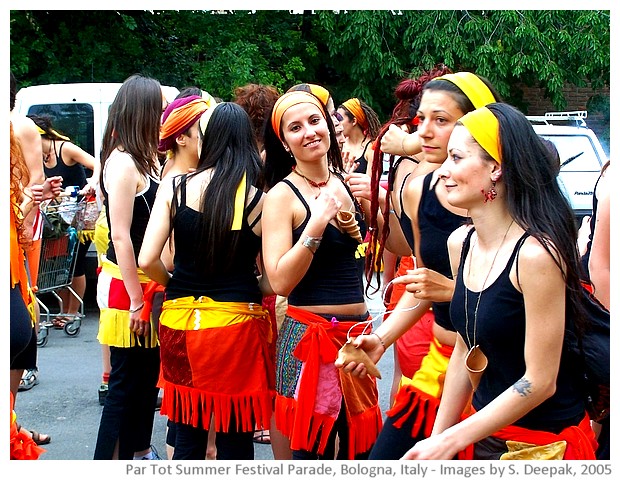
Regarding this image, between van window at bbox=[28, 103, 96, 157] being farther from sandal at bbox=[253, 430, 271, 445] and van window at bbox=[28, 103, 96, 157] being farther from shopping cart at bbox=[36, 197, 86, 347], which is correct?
sandal at bbox=[253, 430, 271, 445]

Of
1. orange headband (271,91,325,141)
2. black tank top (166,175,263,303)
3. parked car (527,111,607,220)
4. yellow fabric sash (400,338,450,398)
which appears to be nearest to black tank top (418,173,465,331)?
yellow fabric sash (400,338,450,398)

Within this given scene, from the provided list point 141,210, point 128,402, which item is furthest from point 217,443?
point 141,210

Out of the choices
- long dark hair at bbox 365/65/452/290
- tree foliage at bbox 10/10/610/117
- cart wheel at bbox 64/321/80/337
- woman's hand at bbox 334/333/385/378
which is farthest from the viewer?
tree foliage at bbox 10/10/610/117

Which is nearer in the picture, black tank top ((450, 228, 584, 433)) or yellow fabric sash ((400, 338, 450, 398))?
black tank top ((450, 228, 584, 433))

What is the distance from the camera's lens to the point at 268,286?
390 cm

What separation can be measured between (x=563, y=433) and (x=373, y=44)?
40.0 feet

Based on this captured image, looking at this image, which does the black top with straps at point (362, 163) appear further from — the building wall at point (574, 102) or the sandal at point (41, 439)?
the building wall at point (574, 102)

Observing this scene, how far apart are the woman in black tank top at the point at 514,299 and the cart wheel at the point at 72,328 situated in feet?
19.1

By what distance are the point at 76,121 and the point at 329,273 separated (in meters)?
5.97

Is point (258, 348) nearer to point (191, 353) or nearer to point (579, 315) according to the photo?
point (191, 353)

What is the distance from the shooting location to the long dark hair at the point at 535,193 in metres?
2.43

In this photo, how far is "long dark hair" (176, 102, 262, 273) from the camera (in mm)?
3666

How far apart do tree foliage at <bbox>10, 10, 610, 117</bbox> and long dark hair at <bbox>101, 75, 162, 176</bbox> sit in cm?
851
